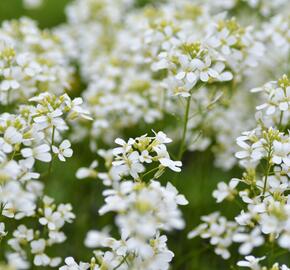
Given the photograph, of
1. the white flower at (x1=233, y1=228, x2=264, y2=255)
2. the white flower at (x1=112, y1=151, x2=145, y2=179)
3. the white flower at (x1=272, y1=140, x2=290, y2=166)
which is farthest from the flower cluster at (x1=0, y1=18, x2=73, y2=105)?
the white flower at (x1=233, y1=228, x2=264, y2=255)

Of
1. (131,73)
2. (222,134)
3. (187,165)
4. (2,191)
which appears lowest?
(187,165)

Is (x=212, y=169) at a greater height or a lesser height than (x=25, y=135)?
lesser

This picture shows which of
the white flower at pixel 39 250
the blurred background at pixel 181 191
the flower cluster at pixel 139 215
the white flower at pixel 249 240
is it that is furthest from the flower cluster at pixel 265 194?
the white flower at pixel 39 250

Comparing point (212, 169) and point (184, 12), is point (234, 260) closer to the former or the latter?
point (212, 169)

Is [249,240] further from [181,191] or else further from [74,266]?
[181,191]

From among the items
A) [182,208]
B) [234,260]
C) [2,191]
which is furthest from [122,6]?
[2,191]

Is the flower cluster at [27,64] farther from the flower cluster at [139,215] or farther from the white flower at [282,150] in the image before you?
the white flower at [282,150]

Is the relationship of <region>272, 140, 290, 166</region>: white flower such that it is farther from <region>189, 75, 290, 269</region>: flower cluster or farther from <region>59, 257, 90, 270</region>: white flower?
<region>59, 257, 90, 270</region>: white flower
